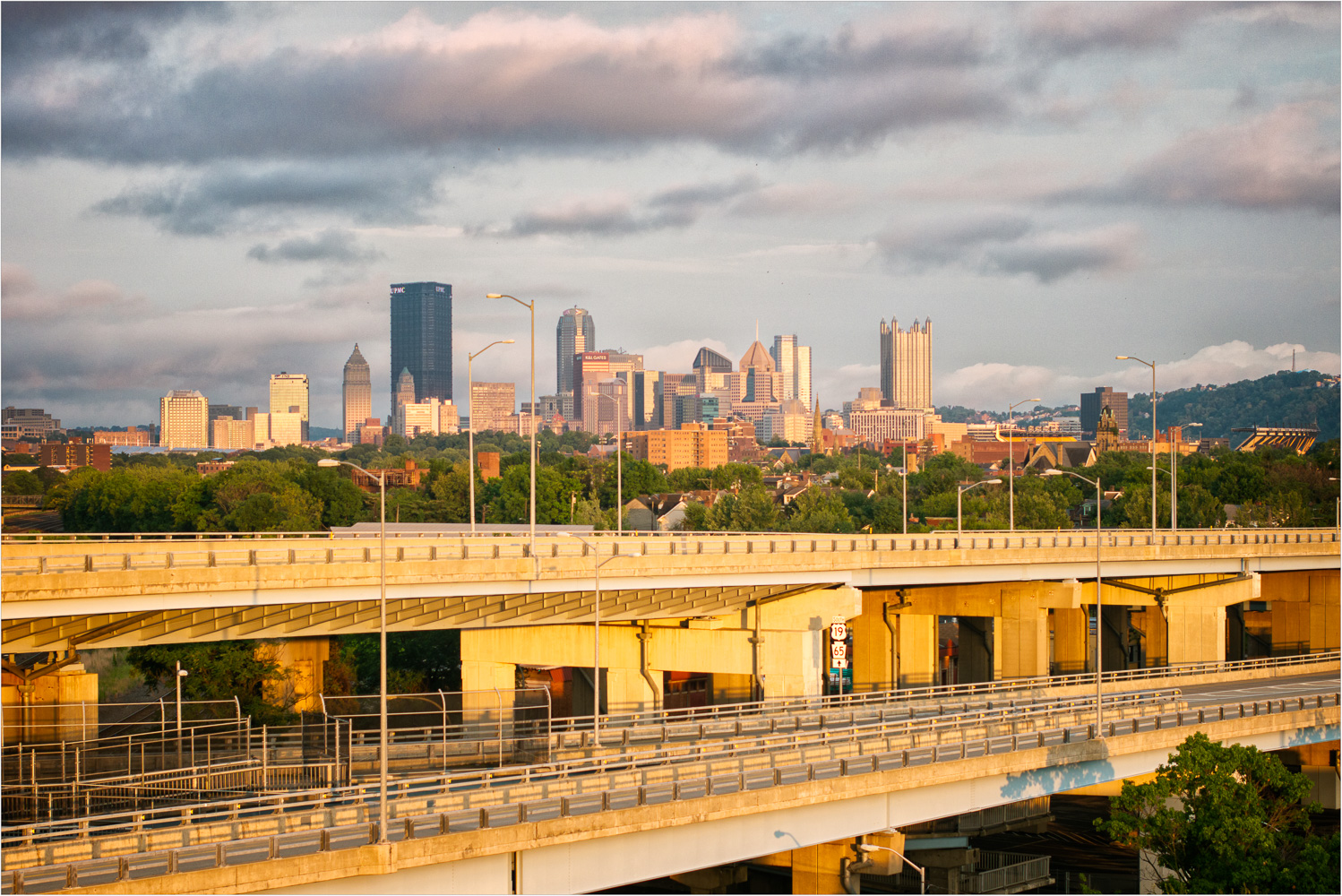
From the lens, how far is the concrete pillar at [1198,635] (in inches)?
2901

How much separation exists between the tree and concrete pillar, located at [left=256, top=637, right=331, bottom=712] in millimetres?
40770

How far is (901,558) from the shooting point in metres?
58.8

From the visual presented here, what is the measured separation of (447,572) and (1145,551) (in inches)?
1504

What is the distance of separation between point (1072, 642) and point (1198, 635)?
7.11 metres

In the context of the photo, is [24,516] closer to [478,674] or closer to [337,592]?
[478,674]

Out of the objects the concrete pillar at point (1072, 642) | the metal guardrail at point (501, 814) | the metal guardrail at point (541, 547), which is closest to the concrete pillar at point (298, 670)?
the metal guardrail at point (541, 547)

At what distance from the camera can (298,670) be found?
67.5m

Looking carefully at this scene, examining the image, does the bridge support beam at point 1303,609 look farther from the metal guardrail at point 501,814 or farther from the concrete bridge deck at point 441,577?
the metal guardrail at point 501,814

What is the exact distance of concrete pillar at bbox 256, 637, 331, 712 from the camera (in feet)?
214

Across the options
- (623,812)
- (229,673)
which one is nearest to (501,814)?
(623,812)

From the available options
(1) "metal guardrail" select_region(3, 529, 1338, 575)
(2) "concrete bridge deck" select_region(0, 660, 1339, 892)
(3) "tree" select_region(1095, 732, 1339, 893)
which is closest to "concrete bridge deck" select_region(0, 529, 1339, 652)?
(1) "metal guardrail" select_region(3, 529, 1338, 575)

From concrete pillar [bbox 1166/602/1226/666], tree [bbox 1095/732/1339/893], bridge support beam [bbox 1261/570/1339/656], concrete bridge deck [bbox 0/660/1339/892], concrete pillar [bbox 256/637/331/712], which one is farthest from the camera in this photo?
bridge support beam [bbox 1261/570/1339/656]

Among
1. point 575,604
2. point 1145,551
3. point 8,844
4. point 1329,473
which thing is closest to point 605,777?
point 8,844

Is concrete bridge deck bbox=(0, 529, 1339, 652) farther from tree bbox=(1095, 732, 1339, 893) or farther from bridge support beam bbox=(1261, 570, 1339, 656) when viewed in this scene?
bridge support beam bbox=(1261, 570, 1339, 656)
